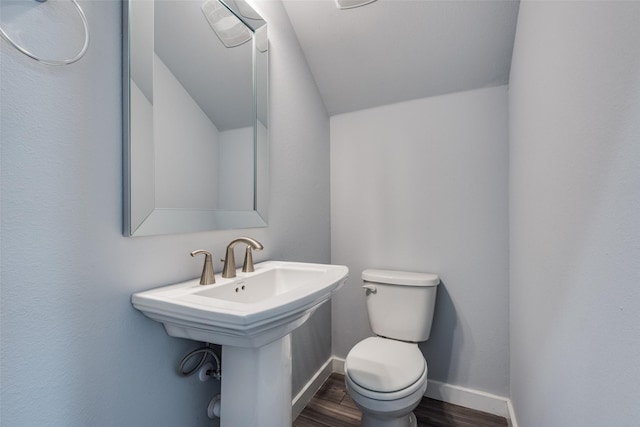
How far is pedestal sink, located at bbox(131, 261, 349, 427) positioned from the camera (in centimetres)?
68

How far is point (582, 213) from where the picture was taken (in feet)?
1.99

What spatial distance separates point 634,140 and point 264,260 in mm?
1228

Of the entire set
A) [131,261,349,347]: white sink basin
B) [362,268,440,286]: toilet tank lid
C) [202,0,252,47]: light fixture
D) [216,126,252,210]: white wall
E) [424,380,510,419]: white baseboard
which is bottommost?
[424,380,510,419]: white baseboard

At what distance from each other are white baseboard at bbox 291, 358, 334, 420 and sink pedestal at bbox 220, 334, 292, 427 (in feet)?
2.27

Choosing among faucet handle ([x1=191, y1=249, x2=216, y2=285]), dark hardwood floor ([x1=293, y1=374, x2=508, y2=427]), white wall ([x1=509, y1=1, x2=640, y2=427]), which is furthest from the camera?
dark hardwood floor ([x1=293, y1=374, x2=508, y2=427])

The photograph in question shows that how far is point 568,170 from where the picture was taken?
68cm

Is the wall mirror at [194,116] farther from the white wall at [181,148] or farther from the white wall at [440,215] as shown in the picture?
the white wall at [440,215]

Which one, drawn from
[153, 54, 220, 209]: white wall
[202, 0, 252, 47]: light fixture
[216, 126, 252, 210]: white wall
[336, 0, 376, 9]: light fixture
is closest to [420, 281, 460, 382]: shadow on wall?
[216, 126, 252, 210]: white wall

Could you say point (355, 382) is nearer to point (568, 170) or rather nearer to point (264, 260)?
point (264, 260)

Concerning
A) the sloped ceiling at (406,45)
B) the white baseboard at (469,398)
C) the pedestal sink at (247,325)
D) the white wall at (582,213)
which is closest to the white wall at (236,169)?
the pedestal sink at (247,325)

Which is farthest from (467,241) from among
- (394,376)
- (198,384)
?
(198,384)

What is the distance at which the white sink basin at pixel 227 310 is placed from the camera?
0.66m

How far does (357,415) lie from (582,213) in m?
1.51

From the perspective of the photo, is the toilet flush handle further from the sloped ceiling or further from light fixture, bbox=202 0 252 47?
light fixture, bbox=202 0 252 47
